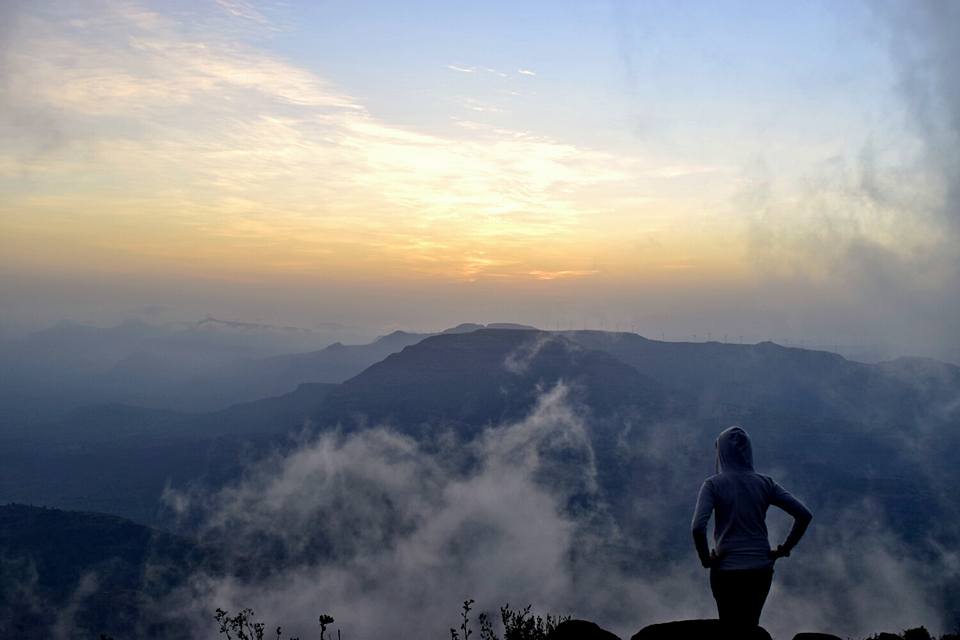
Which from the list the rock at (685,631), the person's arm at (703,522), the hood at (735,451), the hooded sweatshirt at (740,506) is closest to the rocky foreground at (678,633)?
the rock at (685,631)

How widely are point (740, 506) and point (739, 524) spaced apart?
30 centimetres

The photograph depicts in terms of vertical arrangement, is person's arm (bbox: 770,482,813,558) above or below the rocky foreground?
above

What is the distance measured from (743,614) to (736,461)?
8.35ft

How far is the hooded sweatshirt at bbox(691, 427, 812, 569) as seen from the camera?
1087cm

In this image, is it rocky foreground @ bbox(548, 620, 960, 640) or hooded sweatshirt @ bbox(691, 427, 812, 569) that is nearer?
hooded sweatshirt @ bbox(691, 427, 812, 569)

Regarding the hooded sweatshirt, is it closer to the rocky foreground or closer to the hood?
the hood

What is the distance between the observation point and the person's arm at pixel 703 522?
35.1ft

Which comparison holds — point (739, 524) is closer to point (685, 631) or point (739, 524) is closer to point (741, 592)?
point (741, 592)

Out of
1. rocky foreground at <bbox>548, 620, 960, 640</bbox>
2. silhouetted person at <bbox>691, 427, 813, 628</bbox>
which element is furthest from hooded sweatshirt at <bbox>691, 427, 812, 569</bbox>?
A: rocky foreground at <bbox>548, 620, 960, 640</bbox>

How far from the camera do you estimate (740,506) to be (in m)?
10.9

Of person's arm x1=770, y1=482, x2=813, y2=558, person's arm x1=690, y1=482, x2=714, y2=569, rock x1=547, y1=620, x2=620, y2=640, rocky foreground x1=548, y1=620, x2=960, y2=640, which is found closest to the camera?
person's arm x1=690, y1=482, x2=714, y2=569

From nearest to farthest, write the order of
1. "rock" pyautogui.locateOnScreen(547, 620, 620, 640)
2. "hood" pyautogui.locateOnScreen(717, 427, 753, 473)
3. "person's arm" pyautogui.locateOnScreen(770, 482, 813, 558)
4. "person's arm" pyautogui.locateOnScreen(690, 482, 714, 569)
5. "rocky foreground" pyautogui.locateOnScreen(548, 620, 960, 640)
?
"person's arm" pyautogui.locateOnScreen(690, 482, 714, 569) → "person's arm" pyautogui.locateOnScreen(770, 482, 813, 558) → "hood" pyautogui.locateOnScreen(717, 427, 753, 473) → "rocky foreground" pyautogui.locateOnScreen(548, 620, 960, 640) → "rock" pyautogui.locateOnScreen(547, 620, 620, 640)

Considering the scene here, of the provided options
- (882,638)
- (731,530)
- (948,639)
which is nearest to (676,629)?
(731,530)

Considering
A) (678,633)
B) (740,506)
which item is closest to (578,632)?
(678,633)
